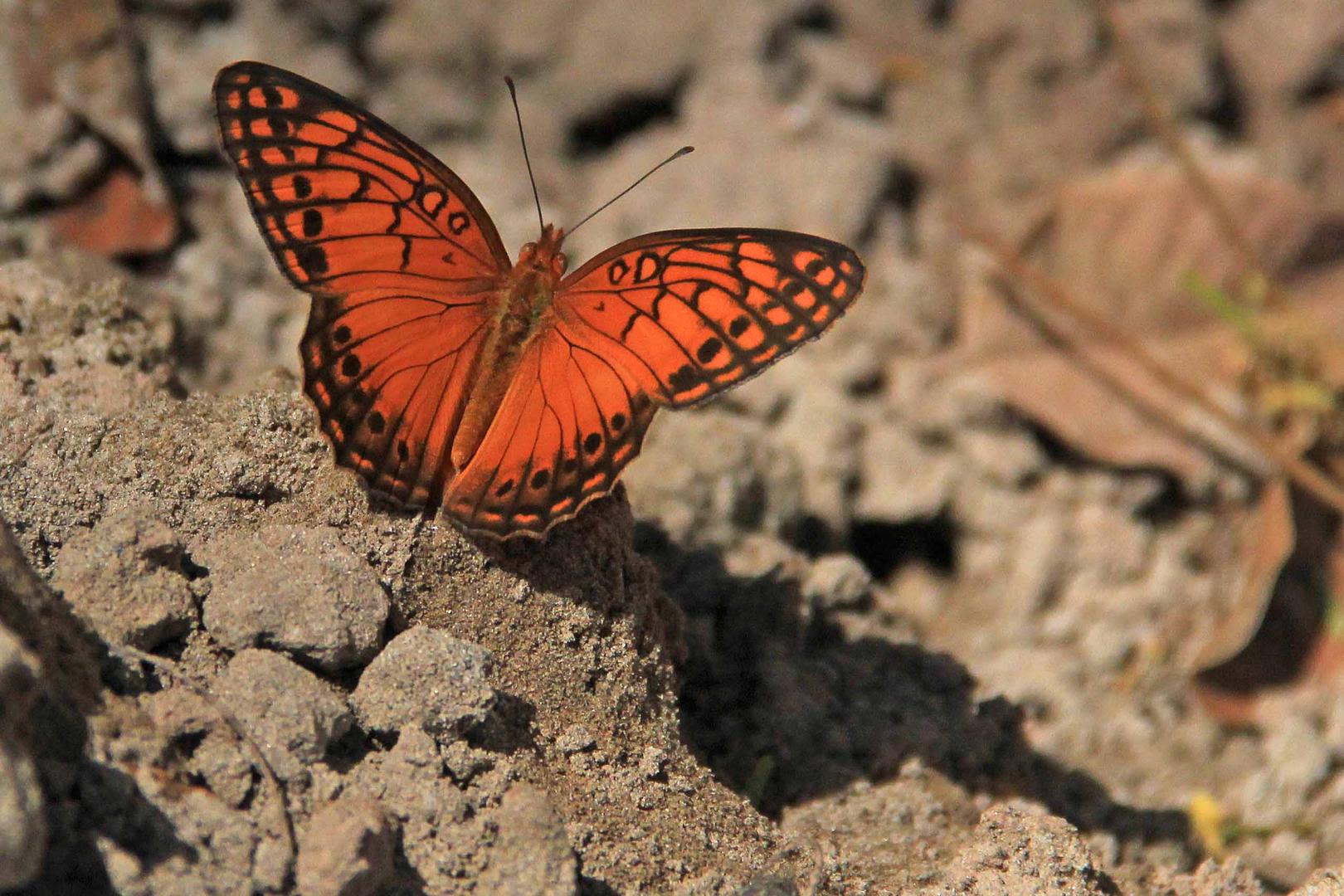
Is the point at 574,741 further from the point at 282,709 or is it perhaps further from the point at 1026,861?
the point at 1026,861

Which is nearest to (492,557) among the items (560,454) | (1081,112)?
(560,454)

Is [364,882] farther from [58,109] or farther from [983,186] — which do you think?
[983,186]

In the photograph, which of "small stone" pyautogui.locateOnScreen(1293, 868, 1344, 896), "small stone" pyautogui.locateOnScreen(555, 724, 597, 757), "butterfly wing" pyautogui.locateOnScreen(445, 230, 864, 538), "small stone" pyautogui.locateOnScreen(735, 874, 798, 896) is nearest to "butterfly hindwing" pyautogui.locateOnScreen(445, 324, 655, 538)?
"butterfly wing" pyautogui.locateOnScreen(445, 230, 864, 538)

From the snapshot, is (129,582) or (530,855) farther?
(129,582)

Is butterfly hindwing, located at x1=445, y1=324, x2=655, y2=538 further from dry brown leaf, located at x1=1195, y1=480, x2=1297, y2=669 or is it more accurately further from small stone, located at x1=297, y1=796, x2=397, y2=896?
dry brown leaf, located at x1=1195, y1=480, x2=1297, y2=669

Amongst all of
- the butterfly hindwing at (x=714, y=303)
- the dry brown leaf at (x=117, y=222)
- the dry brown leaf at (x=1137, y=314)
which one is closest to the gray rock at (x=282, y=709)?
the butterfly hindwing at (x=714, y=303)

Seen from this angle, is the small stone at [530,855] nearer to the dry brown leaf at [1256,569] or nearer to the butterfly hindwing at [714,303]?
the butterfly hindwing at [714,303]

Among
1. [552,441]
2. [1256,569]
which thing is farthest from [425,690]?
[1256,569]
